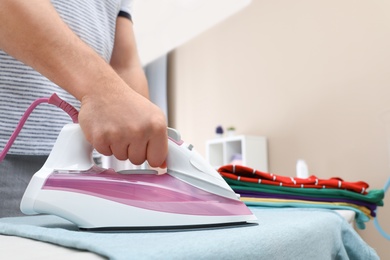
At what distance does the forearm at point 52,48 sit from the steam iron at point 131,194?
0.09 metres

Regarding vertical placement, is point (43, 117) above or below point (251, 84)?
below

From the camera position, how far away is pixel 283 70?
98.0 inches

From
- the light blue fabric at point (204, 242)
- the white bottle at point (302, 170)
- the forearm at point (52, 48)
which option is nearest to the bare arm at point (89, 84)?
the forearm at point (52, 48)

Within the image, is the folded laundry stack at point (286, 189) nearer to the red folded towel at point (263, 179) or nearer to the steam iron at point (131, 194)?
the red folded towel at point (263, 179)

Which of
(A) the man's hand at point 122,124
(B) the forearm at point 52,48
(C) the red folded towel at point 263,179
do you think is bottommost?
(C) the red folded towel at point 263,179

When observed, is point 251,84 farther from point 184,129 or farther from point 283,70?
point 184,129

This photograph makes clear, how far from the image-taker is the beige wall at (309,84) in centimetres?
201

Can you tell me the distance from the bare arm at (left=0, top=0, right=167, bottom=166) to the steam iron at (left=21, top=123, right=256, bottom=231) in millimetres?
43

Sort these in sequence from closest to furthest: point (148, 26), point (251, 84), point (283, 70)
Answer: point (283, 70) < point (251, 84) < point (148, 26)

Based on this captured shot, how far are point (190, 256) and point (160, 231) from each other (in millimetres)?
187

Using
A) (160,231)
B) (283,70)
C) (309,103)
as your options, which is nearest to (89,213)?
(160,231)

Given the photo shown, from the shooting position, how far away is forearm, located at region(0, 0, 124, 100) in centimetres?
61

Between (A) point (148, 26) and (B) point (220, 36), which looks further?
(A) point (148, 26)

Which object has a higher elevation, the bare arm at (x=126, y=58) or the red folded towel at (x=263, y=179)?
the bare arm at (x=126, y=58)
